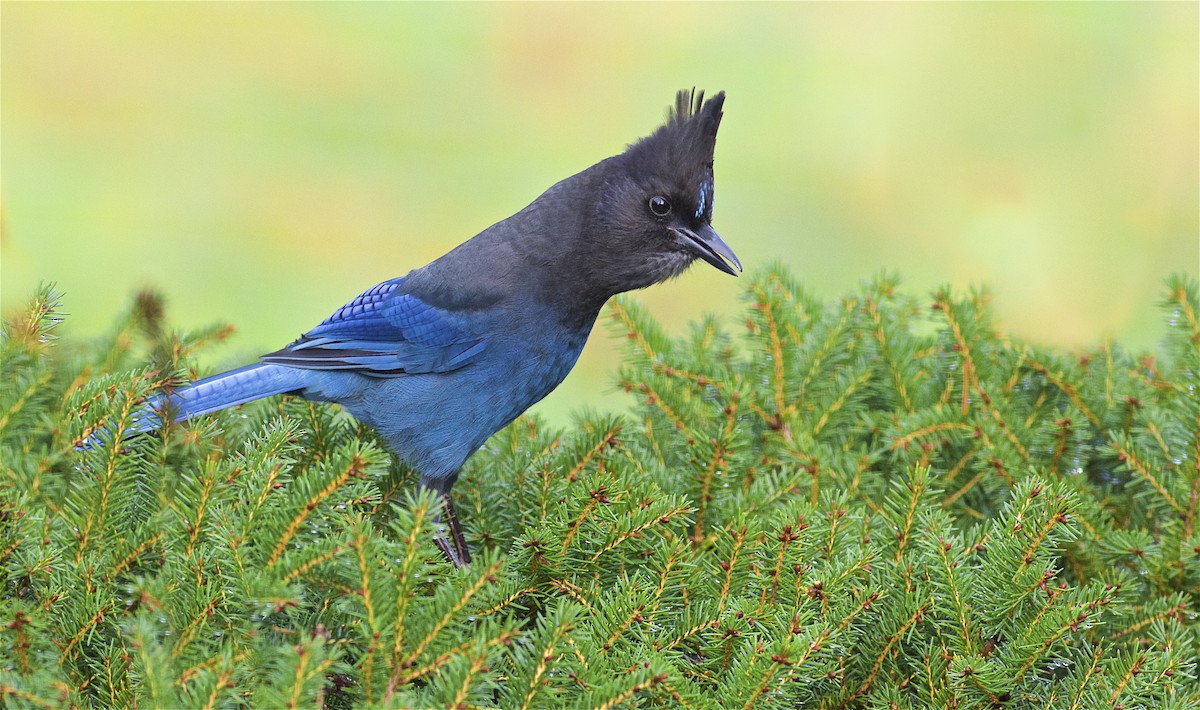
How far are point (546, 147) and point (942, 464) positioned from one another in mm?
4460

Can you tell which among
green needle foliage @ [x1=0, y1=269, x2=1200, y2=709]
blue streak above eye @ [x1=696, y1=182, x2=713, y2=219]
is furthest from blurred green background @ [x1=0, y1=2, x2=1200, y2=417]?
blue streak above eye @ [x1=696, y1=182, x2=713, y2=219]

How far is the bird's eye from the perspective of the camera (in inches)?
97.8

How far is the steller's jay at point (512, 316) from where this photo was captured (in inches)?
96.2

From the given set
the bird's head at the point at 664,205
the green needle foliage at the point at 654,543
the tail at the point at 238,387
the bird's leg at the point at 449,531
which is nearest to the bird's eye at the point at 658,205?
the bird's head at the point at 664,205

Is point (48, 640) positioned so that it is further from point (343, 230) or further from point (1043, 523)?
point (343, 230)

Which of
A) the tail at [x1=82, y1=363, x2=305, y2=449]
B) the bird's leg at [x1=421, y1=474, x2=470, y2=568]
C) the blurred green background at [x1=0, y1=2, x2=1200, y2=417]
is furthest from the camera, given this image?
the blurred green background at [x1=0, y1=2, x2=1200, y2=417]

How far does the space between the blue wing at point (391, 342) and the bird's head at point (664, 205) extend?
34 centimetres

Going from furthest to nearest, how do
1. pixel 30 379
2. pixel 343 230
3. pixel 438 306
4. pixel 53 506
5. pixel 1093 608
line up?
pixel 343 230
pixel 438 306
pixel 30 379
pixel 53 506
pixel 1093 608

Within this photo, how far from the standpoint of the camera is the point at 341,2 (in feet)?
25.4

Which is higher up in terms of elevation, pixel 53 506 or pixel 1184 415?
pixel 1184 415

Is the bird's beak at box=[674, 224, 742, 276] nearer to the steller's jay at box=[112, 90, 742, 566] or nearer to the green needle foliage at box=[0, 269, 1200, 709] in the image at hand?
the steller's jay at box=[112, 90, 742, 566]

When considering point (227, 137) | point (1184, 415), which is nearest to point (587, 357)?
point (227, 137)

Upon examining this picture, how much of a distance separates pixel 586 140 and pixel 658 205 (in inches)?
168

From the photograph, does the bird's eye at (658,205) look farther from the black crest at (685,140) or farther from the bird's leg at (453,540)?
the bird's leg at (453,540)
